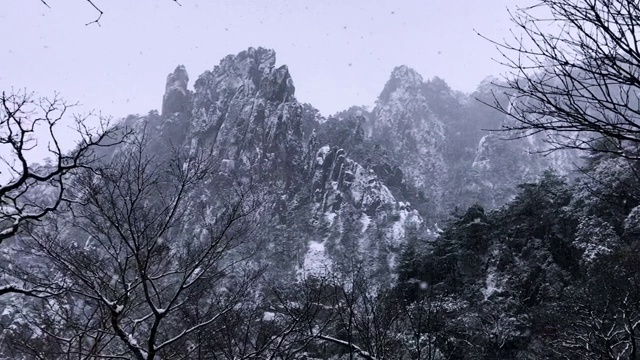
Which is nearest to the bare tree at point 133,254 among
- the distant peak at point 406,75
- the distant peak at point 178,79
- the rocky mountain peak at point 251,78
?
the rocky mountain peak at point 251,78

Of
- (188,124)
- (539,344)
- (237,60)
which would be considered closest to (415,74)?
(237,60)

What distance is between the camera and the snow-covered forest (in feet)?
16.3

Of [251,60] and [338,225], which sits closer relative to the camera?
[338,225]

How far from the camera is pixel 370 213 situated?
153ft

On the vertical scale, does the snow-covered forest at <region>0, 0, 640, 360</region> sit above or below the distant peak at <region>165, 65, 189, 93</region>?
below

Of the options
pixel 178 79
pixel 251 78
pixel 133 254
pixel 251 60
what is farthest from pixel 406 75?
pixel 133 254

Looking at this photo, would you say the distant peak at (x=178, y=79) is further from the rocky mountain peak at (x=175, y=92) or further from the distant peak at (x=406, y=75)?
the distant peak at (x=406, y=75)

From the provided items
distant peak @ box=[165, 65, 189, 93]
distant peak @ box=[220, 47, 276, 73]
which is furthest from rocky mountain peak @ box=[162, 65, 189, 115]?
distant peak @ box=[220, 47, 276, 73]

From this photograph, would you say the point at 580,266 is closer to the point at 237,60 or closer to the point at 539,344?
the point at 539,344

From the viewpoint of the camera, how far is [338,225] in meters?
45.4

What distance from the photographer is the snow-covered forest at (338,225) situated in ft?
16.3

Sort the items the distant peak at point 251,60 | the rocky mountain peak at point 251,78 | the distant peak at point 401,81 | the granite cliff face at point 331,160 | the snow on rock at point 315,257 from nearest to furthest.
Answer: the snow on rock at point 315,257 < the granite cliff face at point 331,160 < the rocky mountain peak at point 251,78 < the distant peak at point 251,60 < the distant peak at point 401,81

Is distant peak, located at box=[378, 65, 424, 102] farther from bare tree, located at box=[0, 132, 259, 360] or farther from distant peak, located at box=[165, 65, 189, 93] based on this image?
bare tree, located at box=[0, 132, 259, 360]

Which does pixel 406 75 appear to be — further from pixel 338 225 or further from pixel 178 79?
pixel 338 225
